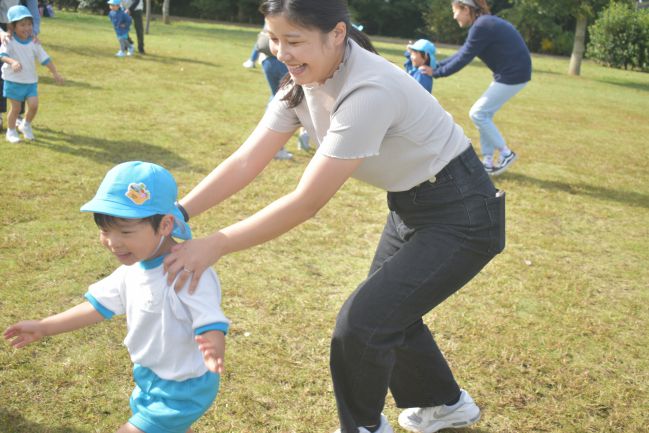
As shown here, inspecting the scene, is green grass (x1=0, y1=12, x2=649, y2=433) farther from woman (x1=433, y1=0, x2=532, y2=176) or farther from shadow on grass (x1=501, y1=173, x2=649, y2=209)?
woman (x1=433, y1=0, x2=532, y2=176)

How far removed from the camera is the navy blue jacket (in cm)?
770

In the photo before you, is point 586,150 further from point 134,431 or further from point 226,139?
point 134,431

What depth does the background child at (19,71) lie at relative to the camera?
25.6 feet

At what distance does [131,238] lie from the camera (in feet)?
7.68

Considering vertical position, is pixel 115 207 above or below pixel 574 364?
above

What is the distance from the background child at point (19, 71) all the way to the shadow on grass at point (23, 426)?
5382 mm

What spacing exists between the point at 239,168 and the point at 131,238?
2.23 ft

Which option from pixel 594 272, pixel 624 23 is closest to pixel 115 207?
pixel 594 272

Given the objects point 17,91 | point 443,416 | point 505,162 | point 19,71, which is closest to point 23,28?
point 19,71

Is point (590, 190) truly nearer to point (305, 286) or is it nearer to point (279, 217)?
point (305, 286)

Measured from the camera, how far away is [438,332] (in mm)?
4371

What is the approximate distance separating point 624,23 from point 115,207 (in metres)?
30.5

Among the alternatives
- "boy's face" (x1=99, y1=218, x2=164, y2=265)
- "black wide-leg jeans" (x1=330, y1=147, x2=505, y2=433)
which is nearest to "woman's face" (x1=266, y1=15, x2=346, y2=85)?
"black wide-leg jeans" (x1=330, y1=147, x2=505, y2=433)

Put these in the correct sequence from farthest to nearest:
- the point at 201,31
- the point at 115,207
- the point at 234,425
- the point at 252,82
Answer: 1. the point at 201,31
2. the point at 252,82
3. the point at 234,425
4. the point at 115,207
